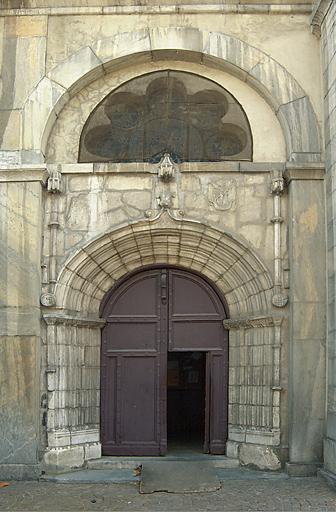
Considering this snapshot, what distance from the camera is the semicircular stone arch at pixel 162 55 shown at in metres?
7.53

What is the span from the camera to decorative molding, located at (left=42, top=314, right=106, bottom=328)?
23.8ft

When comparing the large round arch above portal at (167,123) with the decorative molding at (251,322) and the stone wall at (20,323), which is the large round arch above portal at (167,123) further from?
the decorative molding at (251,322)

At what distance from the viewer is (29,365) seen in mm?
7102

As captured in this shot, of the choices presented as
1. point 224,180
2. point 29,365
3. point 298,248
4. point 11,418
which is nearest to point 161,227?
point 224,180

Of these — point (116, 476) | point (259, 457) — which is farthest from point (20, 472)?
point (259, 457)

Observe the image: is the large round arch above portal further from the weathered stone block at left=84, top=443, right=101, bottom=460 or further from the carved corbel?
the weathered stone block at left=84, top=443, right=101, bottom=460

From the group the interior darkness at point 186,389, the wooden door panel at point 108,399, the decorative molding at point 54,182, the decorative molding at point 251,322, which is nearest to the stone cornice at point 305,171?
the decorative molding at point 251,322

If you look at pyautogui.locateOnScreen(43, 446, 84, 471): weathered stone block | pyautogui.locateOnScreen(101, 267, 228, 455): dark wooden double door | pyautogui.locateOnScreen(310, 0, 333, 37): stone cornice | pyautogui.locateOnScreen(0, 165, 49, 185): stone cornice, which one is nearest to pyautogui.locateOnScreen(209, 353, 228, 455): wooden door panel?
pyautogui.locateOnScreen(101, 267, 228, 455): dark wooden double door

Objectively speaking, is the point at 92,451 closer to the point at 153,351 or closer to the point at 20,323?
the point at 153,351

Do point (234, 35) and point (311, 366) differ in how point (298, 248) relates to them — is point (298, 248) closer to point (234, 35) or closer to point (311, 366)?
point (311, 366)

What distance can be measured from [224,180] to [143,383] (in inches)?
110

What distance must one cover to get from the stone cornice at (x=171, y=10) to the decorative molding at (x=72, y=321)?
3.88 m

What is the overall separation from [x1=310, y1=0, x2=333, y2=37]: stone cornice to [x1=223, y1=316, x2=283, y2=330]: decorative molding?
3.62 metres

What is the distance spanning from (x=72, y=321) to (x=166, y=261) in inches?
57.7
